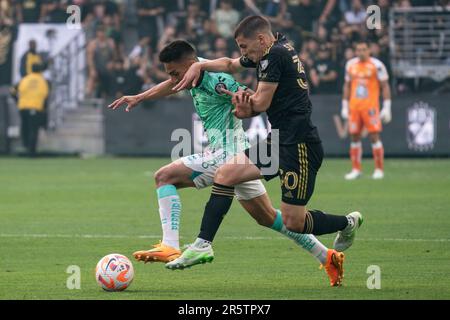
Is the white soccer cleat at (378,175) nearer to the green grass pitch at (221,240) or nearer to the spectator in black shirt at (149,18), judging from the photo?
the green grass pitch at (221,240)

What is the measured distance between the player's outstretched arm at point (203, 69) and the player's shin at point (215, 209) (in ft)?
3.09

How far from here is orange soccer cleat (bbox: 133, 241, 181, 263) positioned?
32.4ft

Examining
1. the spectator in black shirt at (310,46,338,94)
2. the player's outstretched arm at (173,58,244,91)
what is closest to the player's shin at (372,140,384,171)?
the spectator in black shirt at (310,46,338,94)

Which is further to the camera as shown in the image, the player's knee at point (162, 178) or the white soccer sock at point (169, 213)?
the player's knee at point (162, 178)

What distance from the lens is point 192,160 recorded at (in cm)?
1081

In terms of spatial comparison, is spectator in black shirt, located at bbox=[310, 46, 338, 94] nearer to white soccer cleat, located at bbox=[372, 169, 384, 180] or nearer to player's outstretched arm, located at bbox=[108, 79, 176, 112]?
white soccer cleat, located at bbox=[372, 169, 384, 180]

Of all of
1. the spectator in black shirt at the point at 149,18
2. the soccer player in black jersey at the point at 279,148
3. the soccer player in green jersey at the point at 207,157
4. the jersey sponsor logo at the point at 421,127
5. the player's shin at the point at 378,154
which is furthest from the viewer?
the spectator in black shirt at the point at 149,18

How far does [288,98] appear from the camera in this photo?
32.6 ft

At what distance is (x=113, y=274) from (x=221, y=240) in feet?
12.9

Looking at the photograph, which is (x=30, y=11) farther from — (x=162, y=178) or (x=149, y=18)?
(x=162, y=178)

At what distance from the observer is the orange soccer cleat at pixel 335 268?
32.5 feet

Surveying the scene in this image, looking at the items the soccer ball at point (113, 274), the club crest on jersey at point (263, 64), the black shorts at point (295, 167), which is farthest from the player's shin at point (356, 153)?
the soccer ball at point (113, 274)

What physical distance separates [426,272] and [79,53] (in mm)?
20669

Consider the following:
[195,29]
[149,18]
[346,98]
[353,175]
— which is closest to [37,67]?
[149,18]
